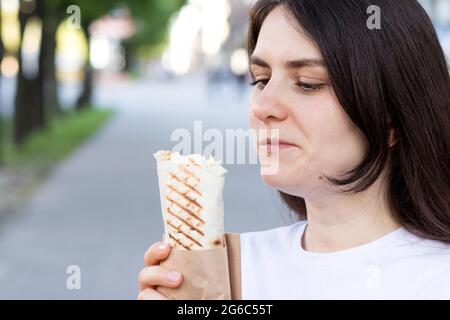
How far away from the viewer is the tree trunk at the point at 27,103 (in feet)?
57.8

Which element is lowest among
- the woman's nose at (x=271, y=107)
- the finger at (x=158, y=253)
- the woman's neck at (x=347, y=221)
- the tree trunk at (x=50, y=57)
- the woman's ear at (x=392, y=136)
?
the finger at (x=158, y=253)

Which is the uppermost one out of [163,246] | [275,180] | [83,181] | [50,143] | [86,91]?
[86,91]

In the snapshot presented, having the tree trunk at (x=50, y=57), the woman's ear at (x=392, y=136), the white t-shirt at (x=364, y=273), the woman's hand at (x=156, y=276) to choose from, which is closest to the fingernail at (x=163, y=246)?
the woman's hand at (x=156, y=276)

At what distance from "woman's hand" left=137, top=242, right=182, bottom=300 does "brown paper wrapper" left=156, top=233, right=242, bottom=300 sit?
1cm

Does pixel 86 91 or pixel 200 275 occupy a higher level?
pixel 86 91

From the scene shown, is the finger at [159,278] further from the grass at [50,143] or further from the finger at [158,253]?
the grass at [50,143]

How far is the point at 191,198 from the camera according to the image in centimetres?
176

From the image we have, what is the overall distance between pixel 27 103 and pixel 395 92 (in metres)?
17.3

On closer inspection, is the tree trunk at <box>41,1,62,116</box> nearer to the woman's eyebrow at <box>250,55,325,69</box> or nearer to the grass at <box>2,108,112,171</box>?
the grass at <box>2,108,112,171</box>

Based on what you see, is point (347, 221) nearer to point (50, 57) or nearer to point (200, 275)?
point (200, 275)

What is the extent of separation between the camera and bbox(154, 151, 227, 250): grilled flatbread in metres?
1.75

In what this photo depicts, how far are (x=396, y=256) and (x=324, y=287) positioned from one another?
18cm

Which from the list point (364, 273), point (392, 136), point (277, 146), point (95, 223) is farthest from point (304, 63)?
point (95, 223)

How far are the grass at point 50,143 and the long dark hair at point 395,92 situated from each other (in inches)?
490
